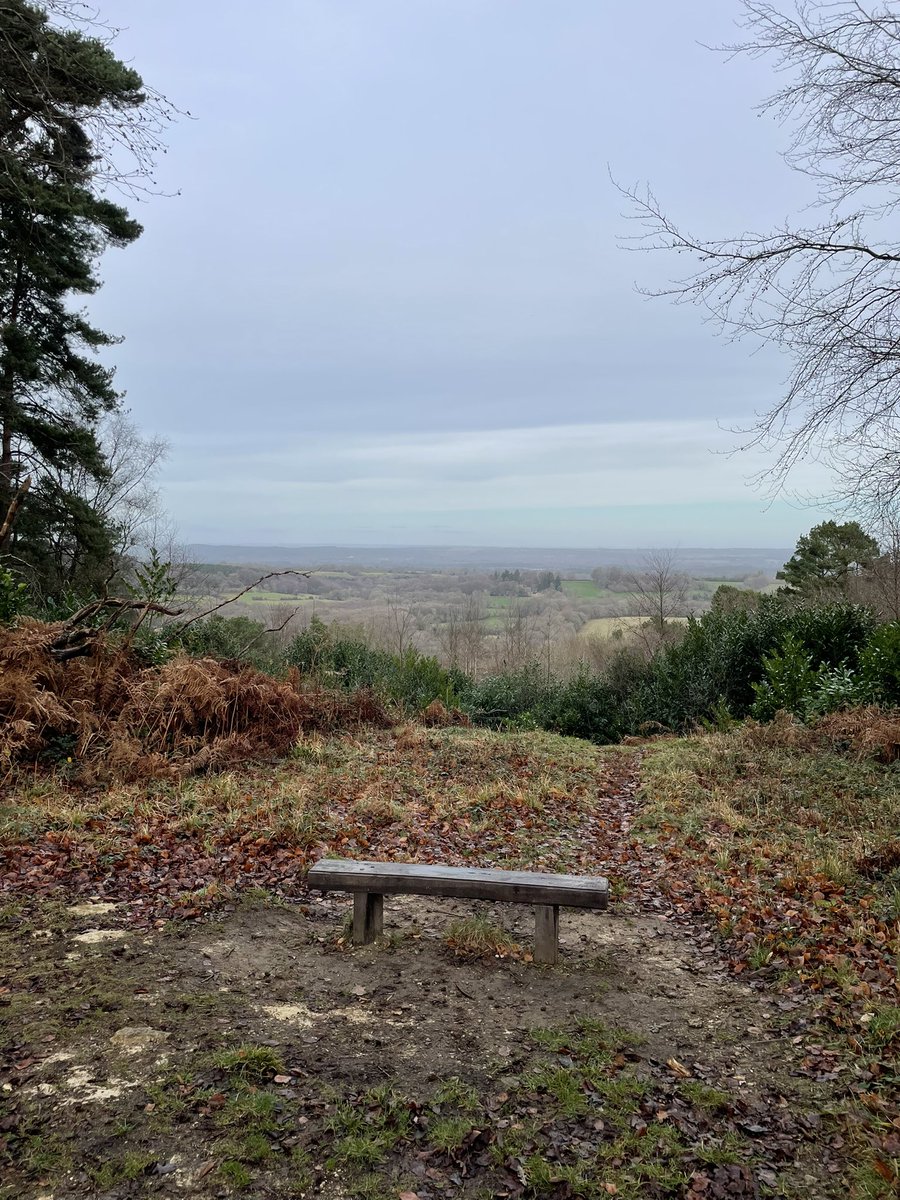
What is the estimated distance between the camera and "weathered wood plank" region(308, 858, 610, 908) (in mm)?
4148

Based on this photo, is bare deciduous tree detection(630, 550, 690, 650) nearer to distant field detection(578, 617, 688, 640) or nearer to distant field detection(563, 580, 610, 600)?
distant field detection(578, 617, 688, 640)

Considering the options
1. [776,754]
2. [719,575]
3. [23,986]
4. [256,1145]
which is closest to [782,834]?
[776,754]

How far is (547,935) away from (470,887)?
0.58 metres

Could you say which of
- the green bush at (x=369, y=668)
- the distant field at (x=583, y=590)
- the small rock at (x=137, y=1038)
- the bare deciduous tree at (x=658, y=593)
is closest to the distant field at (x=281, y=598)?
the green bush at (x=369, y=668)

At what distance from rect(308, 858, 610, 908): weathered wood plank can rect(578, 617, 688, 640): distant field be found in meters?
18.5

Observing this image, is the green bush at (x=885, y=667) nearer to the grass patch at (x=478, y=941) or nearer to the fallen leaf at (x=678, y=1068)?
the grass patch at (x=478, y=941)

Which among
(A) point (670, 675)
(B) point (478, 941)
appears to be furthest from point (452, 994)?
(A) point (670, 675)

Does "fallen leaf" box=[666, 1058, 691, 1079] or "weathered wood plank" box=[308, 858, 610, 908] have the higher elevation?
"weathered wood plank" box=[308, 858, 610, 908]

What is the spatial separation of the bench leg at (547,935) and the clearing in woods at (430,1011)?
3.8 inches

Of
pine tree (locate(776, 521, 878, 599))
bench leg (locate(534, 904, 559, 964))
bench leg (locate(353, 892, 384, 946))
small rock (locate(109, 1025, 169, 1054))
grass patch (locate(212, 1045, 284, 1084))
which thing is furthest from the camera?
pine tree (locate(776, 521, 878, 599))

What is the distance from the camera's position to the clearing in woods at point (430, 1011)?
2734mm

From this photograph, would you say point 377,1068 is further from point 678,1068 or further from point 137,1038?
point 678,1068

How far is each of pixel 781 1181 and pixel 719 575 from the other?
2633 centimetres

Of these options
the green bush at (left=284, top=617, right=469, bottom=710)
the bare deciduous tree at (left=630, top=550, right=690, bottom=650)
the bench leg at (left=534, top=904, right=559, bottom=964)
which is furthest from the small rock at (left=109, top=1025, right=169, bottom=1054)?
the bare deciduous tree at (left=630, top=550, right=690, bottom=650)
